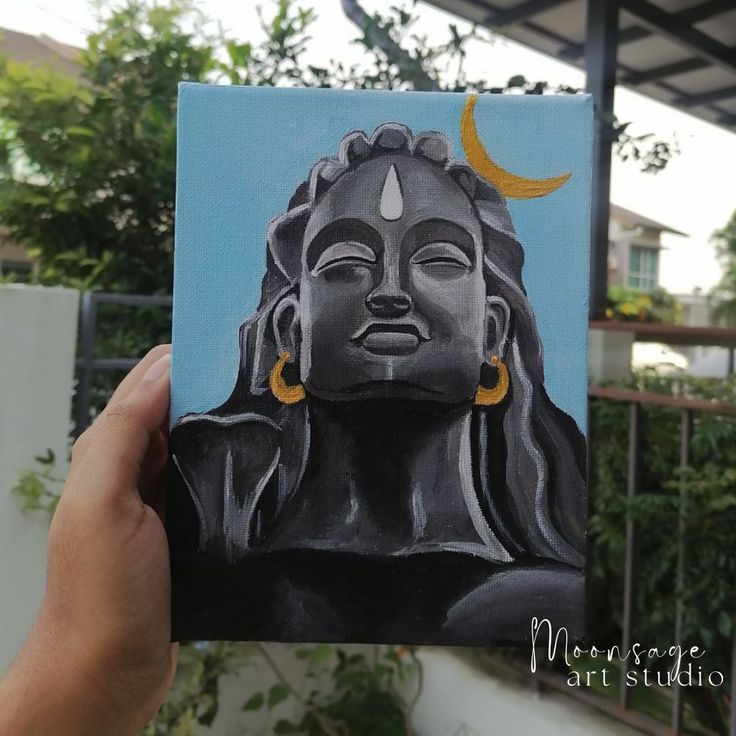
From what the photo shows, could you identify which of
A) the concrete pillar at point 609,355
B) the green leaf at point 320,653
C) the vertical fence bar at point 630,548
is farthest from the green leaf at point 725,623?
the green leaf at point 320,653

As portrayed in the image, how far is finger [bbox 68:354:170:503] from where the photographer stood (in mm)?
786

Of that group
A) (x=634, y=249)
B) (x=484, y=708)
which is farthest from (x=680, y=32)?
(x=484, y=708)

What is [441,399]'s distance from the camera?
2.58 ft

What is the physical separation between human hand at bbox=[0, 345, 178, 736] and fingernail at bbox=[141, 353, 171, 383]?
0.08 feet

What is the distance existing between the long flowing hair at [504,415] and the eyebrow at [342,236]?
16mm

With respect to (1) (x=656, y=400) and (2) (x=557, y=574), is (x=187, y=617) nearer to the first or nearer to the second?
(2) (x=557, y=574)

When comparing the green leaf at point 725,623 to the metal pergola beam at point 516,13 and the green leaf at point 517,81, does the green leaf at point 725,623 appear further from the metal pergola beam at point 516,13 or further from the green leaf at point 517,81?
the metal pergola beam at point 516,13

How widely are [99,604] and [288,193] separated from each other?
0.48 meters

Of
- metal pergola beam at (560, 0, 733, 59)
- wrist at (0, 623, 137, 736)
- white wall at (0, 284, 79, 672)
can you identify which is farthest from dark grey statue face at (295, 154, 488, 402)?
metal pergola beam at (560, 0, 733, 59)

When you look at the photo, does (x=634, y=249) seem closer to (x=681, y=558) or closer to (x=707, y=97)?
(x=707, y=97)

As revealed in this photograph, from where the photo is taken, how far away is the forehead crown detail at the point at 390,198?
2.61 ft

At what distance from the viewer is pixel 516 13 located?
6.75 feet

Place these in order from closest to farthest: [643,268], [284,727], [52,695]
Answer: [52,695] < [284,727] < [643,268]

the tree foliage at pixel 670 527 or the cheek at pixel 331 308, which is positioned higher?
the cheek at pixel 331 308
